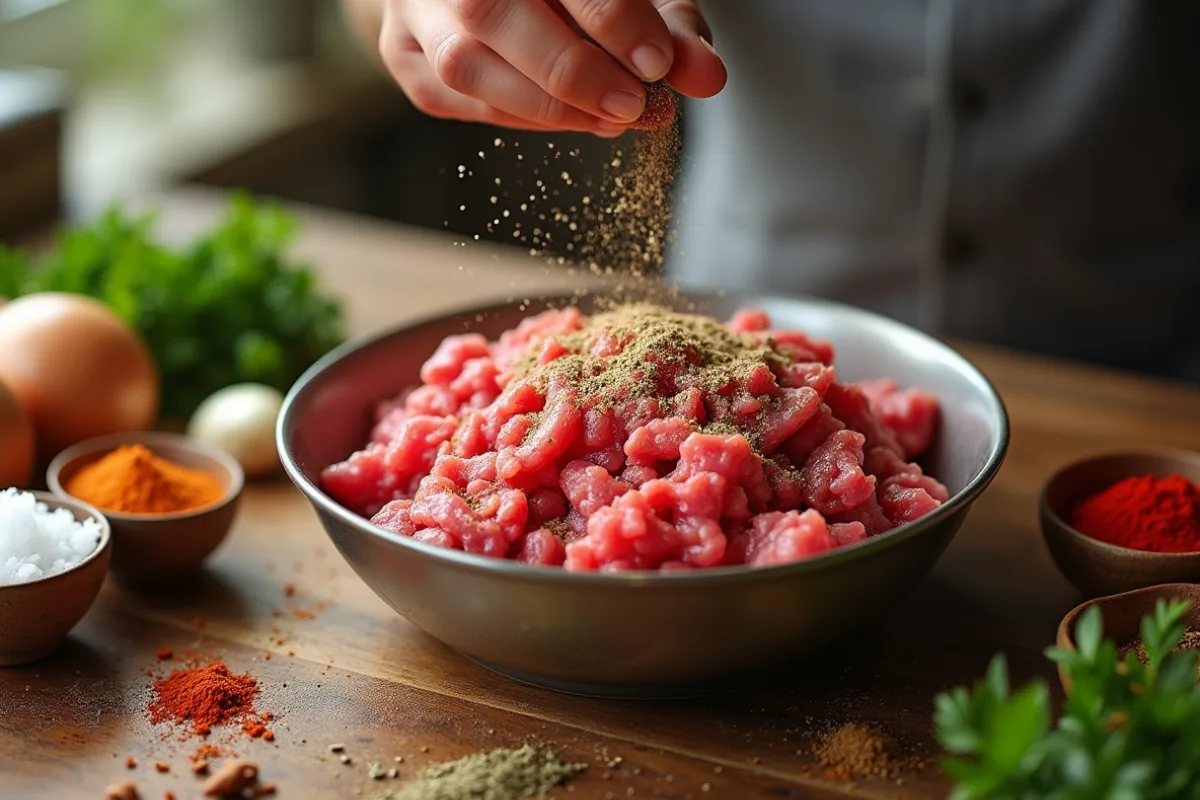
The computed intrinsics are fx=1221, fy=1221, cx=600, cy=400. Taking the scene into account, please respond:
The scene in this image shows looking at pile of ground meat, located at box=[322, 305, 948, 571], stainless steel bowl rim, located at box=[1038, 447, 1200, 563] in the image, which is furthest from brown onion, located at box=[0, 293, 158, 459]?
stainless steel bowl rim, located at box=[1038, 447, 1200, 563]

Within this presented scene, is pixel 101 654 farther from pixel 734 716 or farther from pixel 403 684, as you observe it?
pixel 734 716

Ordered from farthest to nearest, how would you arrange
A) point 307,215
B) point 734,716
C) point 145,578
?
point 307,215 → point 145,578 → point 734,716

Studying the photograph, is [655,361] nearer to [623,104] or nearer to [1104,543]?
[623,104]

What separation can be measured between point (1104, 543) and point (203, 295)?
6.39ft

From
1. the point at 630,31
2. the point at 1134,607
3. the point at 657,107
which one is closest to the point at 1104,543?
the point at 1134,607

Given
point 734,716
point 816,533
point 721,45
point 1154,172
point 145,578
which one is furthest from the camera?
point 721,45

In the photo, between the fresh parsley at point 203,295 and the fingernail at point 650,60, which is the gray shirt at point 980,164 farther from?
→ the fingernail at point 650,60

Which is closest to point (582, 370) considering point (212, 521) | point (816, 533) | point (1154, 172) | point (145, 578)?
point (816, 533)

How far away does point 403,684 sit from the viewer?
1.87 metres

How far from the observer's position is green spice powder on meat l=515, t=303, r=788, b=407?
1.88 meters

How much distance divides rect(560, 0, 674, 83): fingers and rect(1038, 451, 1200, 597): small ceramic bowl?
991mm

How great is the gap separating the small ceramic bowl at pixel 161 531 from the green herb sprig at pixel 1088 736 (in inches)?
51.2

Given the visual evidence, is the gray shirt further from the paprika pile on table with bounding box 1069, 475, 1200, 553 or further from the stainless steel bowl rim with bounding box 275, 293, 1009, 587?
the stainless steel bowl rim with bounding box 275, 293, 1009, 587

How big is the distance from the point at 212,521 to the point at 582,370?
71cm
